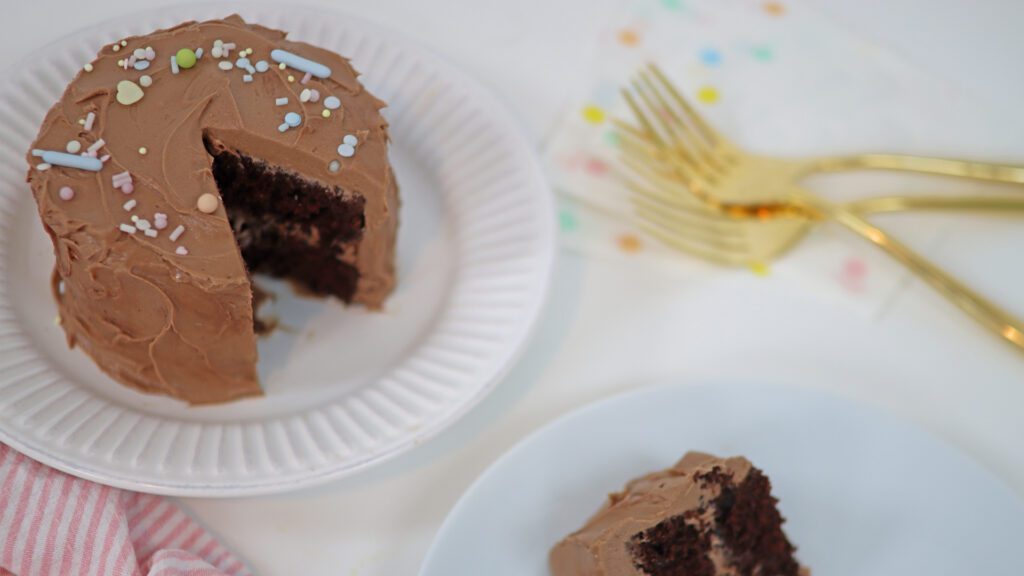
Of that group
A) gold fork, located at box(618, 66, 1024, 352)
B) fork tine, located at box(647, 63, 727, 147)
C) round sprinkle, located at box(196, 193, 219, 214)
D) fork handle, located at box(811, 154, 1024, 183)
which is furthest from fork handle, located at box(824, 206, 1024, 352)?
round sprinkle, located at box(196, 193, 219, 214)

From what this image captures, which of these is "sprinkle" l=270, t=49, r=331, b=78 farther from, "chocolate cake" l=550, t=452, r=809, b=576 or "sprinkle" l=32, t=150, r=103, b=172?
"chocolate cake" l=550, t=452, r=809, b=576

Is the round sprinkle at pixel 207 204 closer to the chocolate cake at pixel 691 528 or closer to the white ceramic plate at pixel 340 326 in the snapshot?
the white ceramic plate at pixel 340 326

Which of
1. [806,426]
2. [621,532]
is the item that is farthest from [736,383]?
[621,532]

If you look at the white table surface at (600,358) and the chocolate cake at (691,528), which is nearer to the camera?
the chocolate cake at (691,528)

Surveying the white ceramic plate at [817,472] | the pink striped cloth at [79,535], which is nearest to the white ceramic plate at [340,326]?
the pink striped cloth at [79,535]

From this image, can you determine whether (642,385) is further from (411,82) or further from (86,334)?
(86,334)

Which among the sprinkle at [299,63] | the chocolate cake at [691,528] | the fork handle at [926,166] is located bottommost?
the chocolate cake at [691,528]
